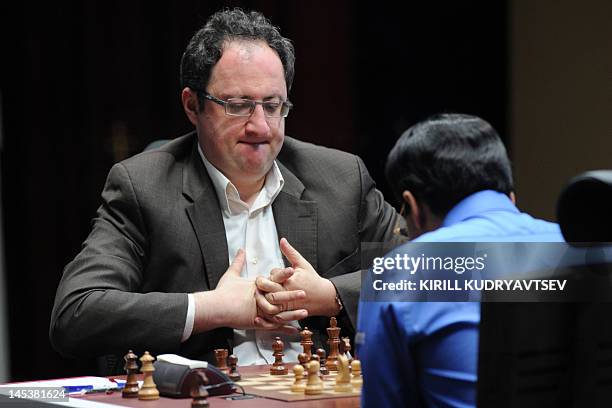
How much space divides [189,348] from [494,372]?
1.49m

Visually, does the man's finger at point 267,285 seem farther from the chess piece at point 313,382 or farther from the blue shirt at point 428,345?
the blue shirt at point 428,345

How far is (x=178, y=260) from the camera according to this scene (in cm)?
316

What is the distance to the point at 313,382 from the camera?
7.64 ft

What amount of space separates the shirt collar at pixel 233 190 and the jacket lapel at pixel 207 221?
0.8 inches

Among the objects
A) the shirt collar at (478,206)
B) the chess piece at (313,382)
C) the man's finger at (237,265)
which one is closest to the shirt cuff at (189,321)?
the man's finger at (237,265)

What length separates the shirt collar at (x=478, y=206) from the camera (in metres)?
1.98

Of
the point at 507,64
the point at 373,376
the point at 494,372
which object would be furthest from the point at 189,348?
the point at 507,64

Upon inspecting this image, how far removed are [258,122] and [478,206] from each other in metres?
1.27

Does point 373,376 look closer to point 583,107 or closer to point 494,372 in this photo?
point 494,372

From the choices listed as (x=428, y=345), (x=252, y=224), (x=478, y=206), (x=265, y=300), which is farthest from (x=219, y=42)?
(x=428, y=345)

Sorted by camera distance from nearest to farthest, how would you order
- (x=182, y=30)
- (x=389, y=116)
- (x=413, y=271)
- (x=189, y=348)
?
(x=413, y=271), (x=189, y=348), (x=182, y=30), (x=389, y=116)

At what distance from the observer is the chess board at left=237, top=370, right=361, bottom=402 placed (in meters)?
2.30

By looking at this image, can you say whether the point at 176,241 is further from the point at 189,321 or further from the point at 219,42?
the point at 219,42

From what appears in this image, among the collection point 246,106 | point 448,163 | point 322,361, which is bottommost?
point 322,361
